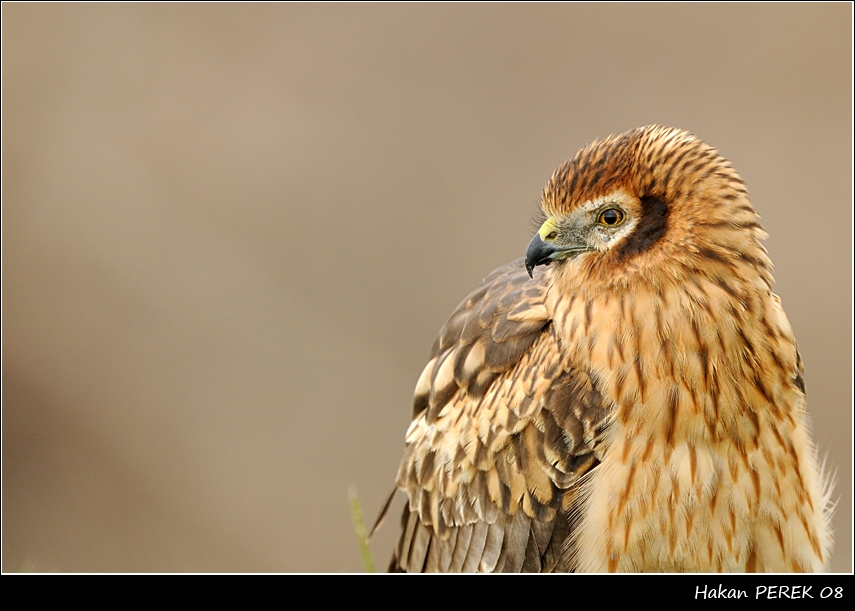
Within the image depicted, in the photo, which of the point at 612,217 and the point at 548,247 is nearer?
the point at 612,217

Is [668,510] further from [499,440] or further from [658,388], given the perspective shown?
[499,440]

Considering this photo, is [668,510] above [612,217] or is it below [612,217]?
below

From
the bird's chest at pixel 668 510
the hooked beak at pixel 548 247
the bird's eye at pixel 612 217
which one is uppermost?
the bird's eye at pixel 612 217

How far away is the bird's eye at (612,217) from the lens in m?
3.39

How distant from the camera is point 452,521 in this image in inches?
152

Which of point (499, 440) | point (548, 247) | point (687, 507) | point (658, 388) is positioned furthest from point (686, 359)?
point (499, 440)

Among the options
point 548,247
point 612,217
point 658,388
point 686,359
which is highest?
point 612,217

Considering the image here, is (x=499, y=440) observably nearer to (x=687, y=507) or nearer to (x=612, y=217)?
(x=687, y=507)

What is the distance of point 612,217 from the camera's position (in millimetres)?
3396

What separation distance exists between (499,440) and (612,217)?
93cm

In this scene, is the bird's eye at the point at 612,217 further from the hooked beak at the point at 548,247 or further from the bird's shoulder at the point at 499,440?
the bird's shoulder at the point at 499,440

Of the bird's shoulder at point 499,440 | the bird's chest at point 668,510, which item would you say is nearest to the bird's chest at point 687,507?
the bird's chest at point 668,510

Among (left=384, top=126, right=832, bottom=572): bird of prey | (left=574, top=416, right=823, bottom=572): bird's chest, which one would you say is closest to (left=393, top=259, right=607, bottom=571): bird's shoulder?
(left=384, top=126, right=832, bottom=572): bird of prey
